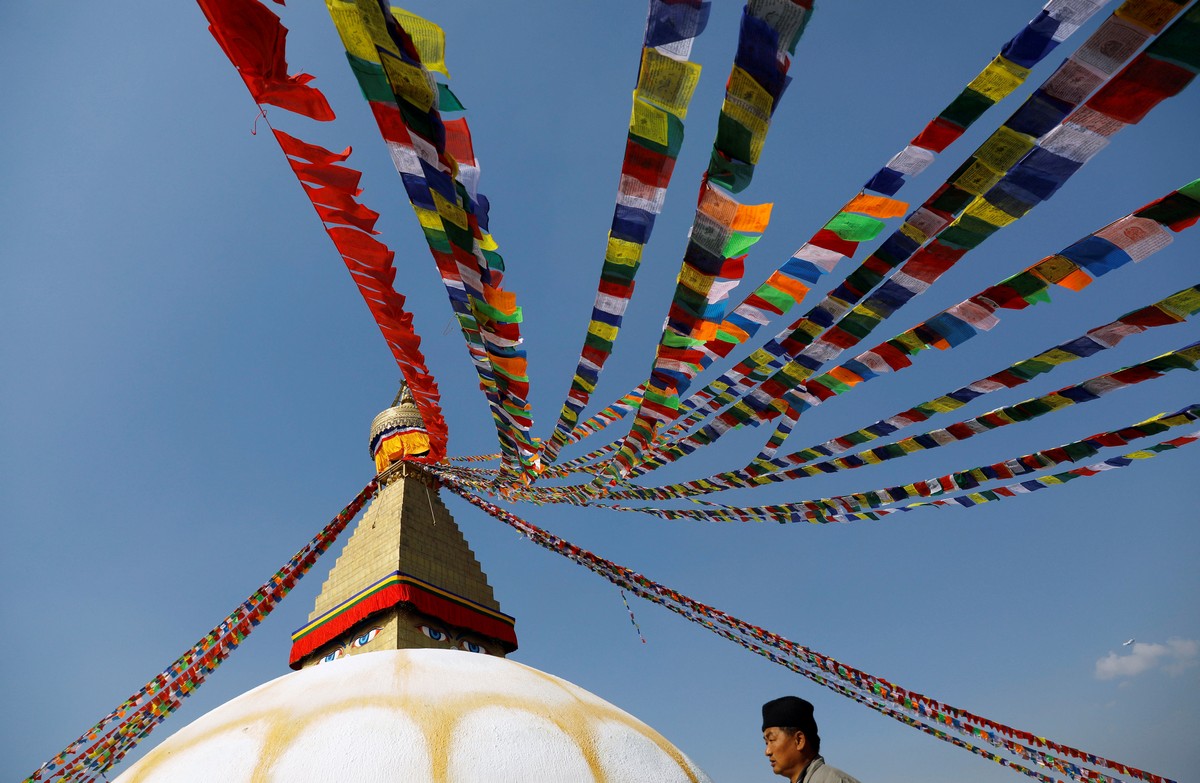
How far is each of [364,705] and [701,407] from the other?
329 centimetres

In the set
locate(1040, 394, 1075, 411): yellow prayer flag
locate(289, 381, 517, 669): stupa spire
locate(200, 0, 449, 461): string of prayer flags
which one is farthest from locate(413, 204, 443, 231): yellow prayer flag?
locate(289, 381, 517, 669): stupa spire

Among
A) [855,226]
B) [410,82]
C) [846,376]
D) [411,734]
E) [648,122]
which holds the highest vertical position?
[410,82]

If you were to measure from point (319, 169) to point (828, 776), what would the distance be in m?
3.53

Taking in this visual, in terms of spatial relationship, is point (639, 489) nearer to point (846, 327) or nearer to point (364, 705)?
point (846, 327)

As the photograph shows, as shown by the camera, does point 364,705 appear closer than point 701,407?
Yes

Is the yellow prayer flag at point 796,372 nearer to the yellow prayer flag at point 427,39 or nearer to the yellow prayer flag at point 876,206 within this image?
the yellow prayer flag at point 876,206

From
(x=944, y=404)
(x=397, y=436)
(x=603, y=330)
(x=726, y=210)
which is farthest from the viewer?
(x=397, y=436)

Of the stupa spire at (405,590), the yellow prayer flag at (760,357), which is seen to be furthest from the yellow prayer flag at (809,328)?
the stupa spire at (405,590)

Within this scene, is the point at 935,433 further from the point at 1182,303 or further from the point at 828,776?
the point at 828,776

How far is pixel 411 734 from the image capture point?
2.58m

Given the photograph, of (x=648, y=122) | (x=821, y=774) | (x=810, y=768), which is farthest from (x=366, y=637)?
(x=648, y=122)

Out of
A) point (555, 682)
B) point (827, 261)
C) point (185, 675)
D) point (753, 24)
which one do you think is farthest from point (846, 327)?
point (185, 675)

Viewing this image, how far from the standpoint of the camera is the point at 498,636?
33.9 ft

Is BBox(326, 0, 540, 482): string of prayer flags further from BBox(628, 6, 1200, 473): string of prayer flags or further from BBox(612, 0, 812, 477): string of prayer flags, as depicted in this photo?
BBox(628, 6, 1200, 473): string of prayer flags
